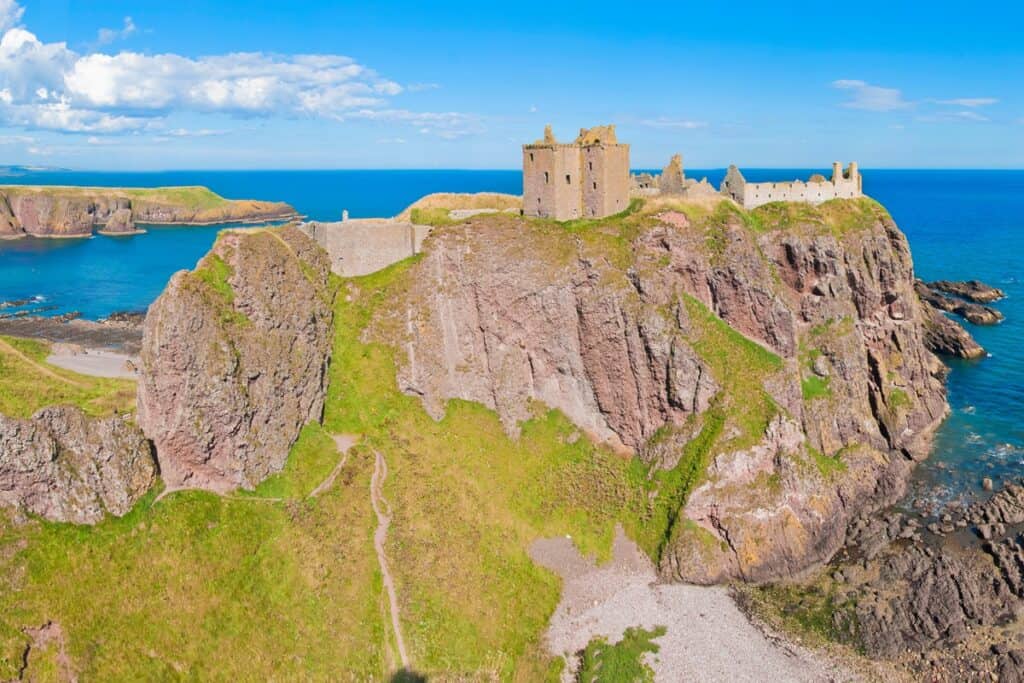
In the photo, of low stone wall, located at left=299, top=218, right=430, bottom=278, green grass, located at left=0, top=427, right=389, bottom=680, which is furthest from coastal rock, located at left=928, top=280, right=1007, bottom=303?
green grass, located at left=0, top=427, right=389, bottom=680

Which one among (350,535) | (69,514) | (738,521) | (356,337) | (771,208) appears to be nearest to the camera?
(69,514)

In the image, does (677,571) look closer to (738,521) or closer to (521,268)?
(738,521)

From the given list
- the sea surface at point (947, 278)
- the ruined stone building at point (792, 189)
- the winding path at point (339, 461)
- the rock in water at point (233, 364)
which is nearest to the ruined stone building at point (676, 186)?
the ruined stone building at point (792, 189)

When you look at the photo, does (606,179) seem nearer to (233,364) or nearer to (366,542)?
(233,364)

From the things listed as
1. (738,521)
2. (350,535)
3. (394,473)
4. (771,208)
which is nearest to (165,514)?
(350,535)

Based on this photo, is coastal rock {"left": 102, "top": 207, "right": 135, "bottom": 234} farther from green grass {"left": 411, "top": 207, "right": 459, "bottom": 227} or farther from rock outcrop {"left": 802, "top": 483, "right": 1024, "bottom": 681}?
rock outcrop {"left": 802, "top": 483, "right": 1024, "bottom": 681}

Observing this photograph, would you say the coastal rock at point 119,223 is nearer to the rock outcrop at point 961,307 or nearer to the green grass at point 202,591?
the green grass at point 202,591

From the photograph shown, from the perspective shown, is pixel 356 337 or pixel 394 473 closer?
pixel 394 473
